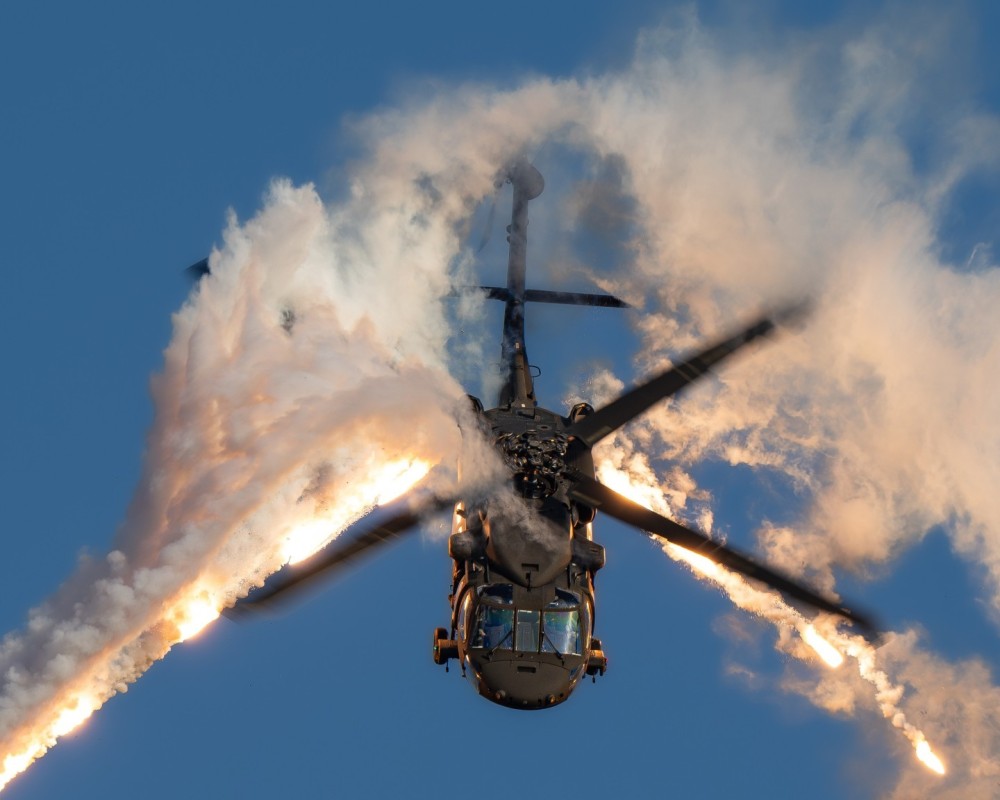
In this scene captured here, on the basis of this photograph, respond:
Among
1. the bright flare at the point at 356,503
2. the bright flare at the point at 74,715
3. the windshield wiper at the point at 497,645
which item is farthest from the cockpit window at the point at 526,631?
the bright flare at the point at 74,715

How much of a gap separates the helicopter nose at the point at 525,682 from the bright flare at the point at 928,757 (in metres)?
13.2

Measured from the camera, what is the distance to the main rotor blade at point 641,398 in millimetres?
47219

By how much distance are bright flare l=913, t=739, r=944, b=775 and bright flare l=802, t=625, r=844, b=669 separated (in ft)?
11.9

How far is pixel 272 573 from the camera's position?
43.1 m

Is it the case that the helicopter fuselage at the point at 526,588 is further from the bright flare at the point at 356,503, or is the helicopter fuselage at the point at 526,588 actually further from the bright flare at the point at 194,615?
the bright flare at the point at 194,615

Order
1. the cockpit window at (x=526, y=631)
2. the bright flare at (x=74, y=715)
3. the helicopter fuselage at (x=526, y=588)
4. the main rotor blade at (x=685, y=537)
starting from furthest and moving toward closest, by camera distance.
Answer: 1. the main rotor blade at (x=685, y=537)
2. the cockpit window at (x=526, y=631)
3. the helicopter fuselage at (x=526, y=588)
4. the bright flare at (x=74, y=715)

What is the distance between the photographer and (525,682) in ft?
139

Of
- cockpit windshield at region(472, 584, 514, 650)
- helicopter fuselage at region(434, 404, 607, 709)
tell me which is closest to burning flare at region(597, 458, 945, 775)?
helicopter fuselage at region(434, 404, 607, 709)

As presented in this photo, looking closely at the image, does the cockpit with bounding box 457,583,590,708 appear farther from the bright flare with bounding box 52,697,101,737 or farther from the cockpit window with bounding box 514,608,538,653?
the bright flare with bounding box 52,697,101,737

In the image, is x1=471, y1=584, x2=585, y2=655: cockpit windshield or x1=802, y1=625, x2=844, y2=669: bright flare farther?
x1=802, y1=625, x2=844, y2=669: bright flare

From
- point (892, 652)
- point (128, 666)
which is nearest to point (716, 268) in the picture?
point (892, 652)

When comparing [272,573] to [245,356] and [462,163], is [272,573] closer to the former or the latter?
[245,356]

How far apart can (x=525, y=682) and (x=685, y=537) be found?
6.34m

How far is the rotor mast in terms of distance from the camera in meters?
50.4
